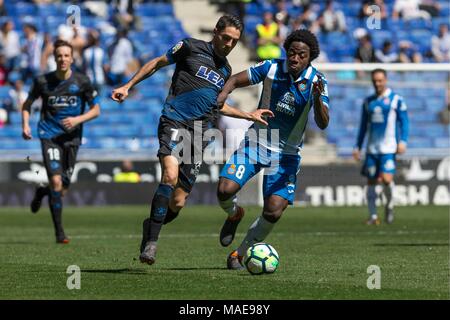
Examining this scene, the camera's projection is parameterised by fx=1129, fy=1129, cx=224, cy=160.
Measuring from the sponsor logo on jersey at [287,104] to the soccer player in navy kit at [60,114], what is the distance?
4.49m

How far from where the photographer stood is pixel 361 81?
24.8m

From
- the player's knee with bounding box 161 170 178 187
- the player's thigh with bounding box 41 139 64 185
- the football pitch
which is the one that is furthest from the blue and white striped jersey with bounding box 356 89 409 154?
the player's knee with bounding box 161 170 178 187

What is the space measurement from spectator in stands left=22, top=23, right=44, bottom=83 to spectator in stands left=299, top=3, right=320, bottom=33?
6759mm

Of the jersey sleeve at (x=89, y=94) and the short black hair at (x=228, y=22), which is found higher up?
the short black hair at (x=228, y=22)

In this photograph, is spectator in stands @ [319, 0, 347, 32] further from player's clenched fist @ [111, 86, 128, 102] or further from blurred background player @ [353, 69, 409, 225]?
player's clenched fist @ [111, 86, 128, 102]

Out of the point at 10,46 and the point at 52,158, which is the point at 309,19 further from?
the point at 52,158

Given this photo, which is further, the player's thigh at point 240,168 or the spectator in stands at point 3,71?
the spectator in stands at point 3,71

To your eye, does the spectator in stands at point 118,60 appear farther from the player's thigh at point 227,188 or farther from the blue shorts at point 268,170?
the player's thigh at point 227,188

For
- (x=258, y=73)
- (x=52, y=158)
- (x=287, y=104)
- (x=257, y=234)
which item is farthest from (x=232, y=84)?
(x=52, y=158)

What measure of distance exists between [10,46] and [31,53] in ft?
2.42

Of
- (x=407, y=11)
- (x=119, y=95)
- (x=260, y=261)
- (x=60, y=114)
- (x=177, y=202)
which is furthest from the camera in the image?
(x=407, y=11)

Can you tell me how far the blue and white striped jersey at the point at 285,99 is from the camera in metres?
11.0

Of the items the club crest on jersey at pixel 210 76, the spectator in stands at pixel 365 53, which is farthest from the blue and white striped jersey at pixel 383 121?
the club crest on jersey at pixel 210 76

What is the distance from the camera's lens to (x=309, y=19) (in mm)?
29172
